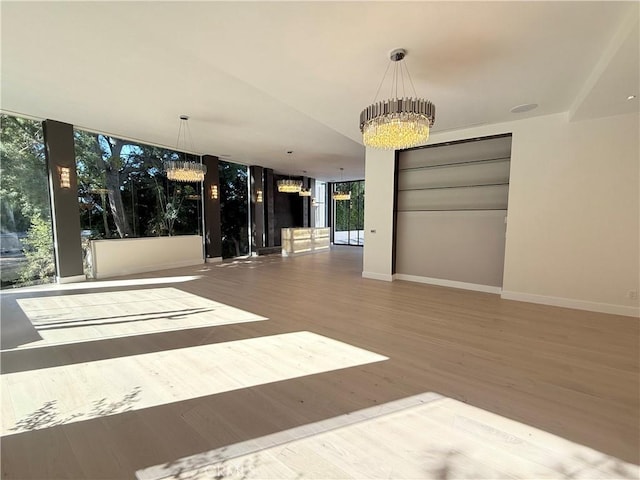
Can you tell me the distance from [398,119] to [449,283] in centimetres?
402

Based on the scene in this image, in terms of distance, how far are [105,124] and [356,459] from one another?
24.2ft

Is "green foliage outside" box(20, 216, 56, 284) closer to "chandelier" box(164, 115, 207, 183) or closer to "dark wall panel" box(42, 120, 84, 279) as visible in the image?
"dark wall panel" box(42, 120, 84, 279)

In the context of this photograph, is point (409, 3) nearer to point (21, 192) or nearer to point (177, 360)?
point (177, 360)

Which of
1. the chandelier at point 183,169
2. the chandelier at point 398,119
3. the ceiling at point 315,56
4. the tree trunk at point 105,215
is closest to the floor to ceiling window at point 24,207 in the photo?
the ceiling at point 315,56

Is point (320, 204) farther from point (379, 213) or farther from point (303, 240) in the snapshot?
point (379, 213)

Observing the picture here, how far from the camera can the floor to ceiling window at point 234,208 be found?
9.46 meters

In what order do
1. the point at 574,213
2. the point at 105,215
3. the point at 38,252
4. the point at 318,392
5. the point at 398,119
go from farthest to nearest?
1. the point at 105,215
2. the point at 38,252
3. the point at 574,213
4. the point at 398,119
5. the point at 318,392

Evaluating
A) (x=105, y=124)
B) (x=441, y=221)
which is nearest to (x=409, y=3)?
(x=441, y=221)

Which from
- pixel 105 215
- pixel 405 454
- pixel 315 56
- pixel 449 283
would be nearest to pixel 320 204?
pixel 105 215

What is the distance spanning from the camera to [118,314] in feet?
12.8

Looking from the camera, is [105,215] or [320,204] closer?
[105,215]

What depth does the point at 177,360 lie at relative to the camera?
2.63 m

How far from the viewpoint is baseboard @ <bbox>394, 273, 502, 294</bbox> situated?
5.13 metres

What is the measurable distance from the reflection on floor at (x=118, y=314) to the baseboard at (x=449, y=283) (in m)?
3.67
